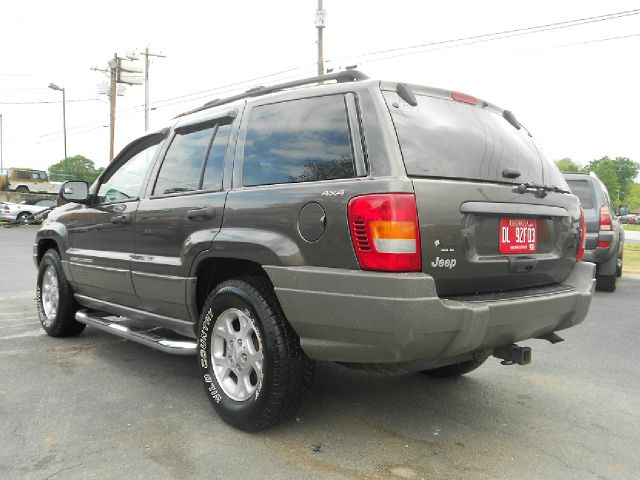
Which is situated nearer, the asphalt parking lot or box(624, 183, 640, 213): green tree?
the asphalt parking lot

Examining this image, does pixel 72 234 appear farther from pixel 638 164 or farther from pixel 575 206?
pixel 638 164

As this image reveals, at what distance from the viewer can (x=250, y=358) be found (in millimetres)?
3031

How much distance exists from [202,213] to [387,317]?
1.38 metres

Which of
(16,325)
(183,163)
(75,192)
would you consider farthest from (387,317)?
(16,325)

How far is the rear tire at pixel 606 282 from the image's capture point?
27.0 ft

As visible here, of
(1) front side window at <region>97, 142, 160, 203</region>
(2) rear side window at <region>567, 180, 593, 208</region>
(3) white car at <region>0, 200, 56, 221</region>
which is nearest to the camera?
(1) front side window at <region>97, 142, 160, 203</region>

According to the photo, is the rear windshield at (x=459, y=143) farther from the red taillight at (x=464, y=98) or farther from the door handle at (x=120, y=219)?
the door handle at (x=120, y=219)

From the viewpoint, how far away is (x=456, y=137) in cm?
296

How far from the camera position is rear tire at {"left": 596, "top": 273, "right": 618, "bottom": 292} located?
822 cm

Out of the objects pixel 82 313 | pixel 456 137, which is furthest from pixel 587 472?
pixel 82 313

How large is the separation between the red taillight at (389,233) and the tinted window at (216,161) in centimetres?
119

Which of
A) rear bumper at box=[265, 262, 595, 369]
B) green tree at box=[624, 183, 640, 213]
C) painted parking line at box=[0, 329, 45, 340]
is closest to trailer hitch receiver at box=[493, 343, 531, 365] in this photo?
rear bumper at box=[265, 262, 595, 369]

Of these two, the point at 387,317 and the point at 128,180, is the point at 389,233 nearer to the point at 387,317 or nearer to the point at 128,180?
the point at 387,317

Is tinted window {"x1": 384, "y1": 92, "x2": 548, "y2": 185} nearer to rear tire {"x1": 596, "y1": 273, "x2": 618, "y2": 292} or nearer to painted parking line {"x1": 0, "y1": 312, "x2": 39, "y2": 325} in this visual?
painted parking line {"x1": 0, "y1": 312, "x2": 39, "y2": 325}
